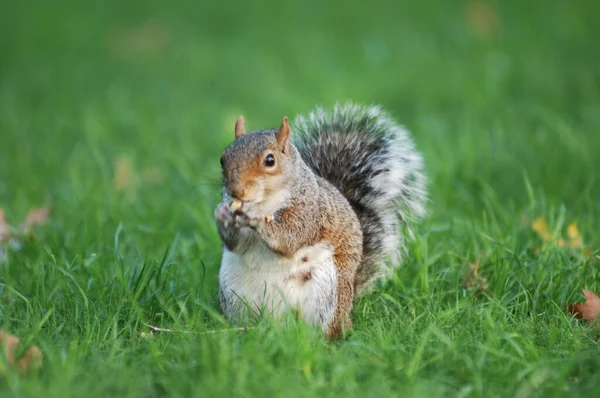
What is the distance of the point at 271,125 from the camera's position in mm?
4688

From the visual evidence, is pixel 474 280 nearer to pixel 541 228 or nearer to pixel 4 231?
pixel 541 228

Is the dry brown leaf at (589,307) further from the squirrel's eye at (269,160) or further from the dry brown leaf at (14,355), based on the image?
the dry brown leaf at (14,355)

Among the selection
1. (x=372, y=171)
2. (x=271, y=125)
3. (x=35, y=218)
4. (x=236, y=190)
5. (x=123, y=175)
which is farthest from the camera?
(x=271, y=125)

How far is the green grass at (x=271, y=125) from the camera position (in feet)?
7.07

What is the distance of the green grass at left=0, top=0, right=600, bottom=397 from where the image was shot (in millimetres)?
2154

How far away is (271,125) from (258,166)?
2.35 metres

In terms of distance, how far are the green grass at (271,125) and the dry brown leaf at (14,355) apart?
0.12ft

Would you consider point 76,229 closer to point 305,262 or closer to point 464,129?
point 305,262

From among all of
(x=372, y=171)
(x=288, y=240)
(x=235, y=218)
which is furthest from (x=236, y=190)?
(x=372, y=171)

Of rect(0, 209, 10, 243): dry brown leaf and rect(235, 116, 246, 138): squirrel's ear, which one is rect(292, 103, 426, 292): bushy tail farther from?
rect(0, 209, 10, 243): dry brown leaf

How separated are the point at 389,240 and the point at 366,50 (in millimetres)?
3350

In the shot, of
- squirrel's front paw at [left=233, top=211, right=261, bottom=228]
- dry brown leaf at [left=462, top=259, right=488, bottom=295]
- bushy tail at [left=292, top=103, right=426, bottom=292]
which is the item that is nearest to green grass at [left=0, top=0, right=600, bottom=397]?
dry brown leaf at [left=462, top=259, right=488, bottom=295]

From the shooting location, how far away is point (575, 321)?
2.51 m

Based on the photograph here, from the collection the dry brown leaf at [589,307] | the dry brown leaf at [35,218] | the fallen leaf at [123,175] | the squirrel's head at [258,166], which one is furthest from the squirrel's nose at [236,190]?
the fallen leaf at [123,175]
